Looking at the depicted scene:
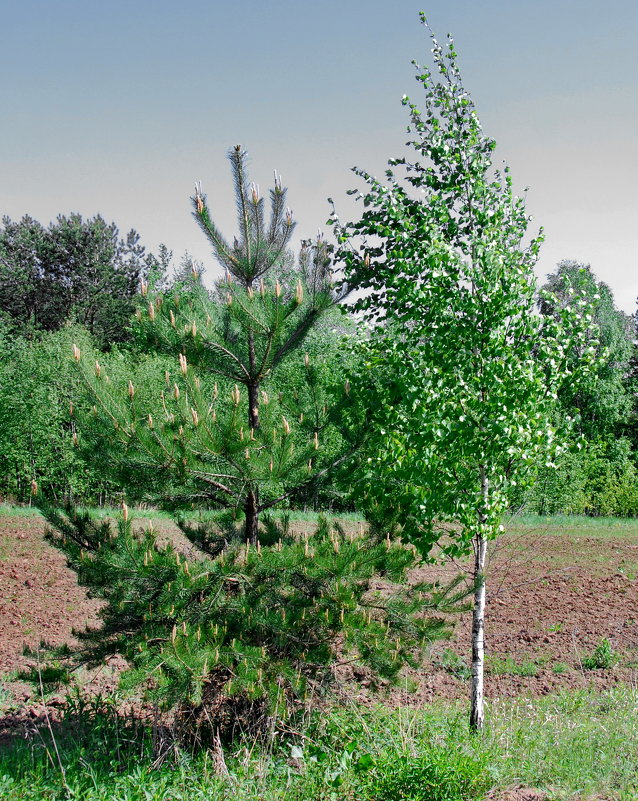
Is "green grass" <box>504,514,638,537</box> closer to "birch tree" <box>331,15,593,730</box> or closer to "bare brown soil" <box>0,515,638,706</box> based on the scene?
"bare brown soil" <box>0,515,638,706</box>

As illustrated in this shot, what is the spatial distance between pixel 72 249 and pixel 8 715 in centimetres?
3137

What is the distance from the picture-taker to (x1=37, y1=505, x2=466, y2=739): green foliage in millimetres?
4414

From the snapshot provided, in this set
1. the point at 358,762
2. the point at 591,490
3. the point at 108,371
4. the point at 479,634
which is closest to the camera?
the point at 358,762

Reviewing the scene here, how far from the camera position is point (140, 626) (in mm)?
4738

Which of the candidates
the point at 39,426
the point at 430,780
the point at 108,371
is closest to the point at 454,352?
the point at 430,780

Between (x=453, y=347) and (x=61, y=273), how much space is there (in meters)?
32.4

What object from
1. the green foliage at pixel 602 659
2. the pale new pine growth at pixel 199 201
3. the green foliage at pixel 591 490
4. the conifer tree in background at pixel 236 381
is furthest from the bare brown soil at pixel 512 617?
the green foliage at pixel 591 490

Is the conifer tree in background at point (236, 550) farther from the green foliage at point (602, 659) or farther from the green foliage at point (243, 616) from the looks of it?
the green foliage at point (602, 659)

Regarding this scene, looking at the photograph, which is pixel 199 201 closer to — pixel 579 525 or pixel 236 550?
pixel 236 550

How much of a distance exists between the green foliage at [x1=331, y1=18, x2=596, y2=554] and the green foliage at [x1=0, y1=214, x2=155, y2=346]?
94.7 ft

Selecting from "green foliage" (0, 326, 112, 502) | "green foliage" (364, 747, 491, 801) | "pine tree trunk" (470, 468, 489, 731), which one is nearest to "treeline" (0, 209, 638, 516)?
Result: "green foliage" (0, 326, 112, 502)

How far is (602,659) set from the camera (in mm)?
6844

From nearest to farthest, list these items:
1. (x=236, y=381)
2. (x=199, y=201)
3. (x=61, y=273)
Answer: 1. (x=199, y=201)
2. (x=236, y=381)
3. (x=61, y=273)

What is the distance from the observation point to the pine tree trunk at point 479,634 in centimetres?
509
